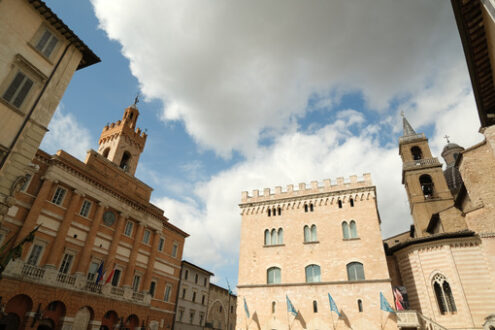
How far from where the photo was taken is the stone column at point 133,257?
25166 millimetres

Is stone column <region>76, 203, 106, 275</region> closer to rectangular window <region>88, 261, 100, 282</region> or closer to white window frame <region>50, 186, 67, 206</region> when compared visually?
rectangular window <region>88, 261, 100, 282</region>

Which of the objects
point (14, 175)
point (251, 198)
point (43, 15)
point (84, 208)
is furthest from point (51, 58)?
point (251, 198)

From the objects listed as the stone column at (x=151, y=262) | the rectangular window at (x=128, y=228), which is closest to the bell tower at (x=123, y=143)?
the rectangular window at (x=128, y=228)

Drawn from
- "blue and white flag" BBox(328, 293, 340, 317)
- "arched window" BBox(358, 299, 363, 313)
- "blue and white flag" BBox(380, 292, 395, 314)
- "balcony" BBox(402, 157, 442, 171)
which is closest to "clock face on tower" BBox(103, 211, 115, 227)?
"blue and white flag" BBox(328, 293, 340, 317)

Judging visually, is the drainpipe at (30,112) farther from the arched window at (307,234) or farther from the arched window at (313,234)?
the arched window at (313,234)

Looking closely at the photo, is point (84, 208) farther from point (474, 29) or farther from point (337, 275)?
point (474, 29)

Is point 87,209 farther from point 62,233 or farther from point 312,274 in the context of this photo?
point 312,274

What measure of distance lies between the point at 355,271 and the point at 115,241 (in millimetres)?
20751

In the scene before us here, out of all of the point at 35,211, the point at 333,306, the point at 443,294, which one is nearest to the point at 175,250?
the point at 35,211

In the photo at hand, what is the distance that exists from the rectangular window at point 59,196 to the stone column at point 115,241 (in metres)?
5.33

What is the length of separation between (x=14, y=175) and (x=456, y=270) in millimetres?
26425

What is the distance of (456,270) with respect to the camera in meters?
20.5

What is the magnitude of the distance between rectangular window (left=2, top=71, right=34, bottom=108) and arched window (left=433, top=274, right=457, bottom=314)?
27.2 meters

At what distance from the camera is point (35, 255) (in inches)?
768
